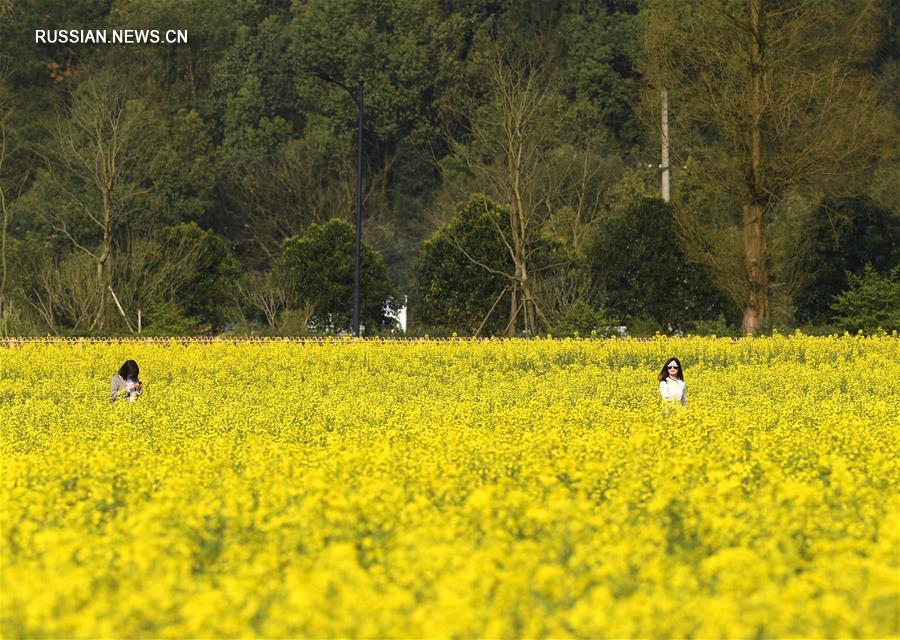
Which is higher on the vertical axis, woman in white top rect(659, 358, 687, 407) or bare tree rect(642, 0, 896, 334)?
bare tree rect(642, 0, 896, 334)

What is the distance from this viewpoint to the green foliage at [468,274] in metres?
45.8

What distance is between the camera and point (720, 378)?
26812mm

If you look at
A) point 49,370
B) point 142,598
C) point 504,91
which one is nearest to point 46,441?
point 142,598

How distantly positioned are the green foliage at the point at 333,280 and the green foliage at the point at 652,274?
8885 millimetres

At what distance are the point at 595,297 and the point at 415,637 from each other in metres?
36.9

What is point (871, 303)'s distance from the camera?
1565 inches

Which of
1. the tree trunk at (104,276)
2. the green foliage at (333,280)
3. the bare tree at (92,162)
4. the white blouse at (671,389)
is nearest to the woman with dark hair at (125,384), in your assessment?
the white blouse at (671,389)

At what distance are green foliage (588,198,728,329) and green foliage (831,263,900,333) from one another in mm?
4215

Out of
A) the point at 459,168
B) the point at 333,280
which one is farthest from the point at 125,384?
the point at 459,168

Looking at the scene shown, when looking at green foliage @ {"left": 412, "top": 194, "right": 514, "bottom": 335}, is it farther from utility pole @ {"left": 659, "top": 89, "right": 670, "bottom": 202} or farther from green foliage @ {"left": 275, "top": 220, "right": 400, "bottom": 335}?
utility pole @ {"left": 659, "top": 89, "right": 670, "bottom": 202}

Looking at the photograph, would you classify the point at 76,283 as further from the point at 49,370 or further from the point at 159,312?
the point at 49,370

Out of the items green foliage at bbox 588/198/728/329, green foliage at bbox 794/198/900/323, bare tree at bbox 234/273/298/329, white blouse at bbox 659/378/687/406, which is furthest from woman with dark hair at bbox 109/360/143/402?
bare tree at bbox 234/273/298/329

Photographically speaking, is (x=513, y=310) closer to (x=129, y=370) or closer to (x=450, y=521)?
(x=129, y=370)

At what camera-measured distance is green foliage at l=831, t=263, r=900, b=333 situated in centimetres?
3919
